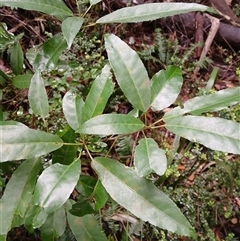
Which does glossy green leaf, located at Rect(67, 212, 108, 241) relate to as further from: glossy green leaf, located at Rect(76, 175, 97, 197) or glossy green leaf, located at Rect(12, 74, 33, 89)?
glossy green leaf, located at Rect(12, 74, 33, 89)

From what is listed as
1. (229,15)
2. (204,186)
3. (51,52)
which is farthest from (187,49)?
(51,52)

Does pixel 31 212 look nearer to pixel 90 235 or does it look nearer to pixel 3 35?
pixel 90 235

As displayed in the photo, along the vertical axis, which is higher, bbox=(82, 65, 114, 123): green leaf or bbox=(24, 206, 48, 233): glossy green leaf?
bbox=(82, 65, 114, 123): green leaf

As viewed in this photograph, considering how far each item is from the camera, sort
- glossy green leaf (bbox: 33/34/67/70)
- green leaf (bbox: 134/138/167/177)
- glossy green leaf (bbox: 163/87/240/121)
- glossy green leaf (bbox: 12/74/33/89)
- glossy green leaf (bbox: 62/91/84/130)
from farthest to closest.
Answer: glossy green leaf (bbox: 12/74/33/89) → glossy green leaf (bbox: 33/34/67/70) → glossy green leaf (bbox: 62/91/84/130) → glossy green leaf (bbox: 163/87/240/121) → green leaf (bbox: 134/138/167/177)

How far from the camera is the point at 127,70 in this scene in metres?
0.94

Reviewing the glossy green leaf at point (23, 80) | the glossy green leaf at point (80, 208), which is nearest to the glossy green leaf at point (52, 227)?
the glossy green leaf at point (80, 208)

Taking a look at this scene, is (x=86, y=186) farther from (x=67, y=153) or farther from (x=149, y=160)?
(x=149, y=160)

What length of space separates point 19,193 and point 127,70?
0.43 m

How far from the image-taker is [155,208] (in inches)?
33.9

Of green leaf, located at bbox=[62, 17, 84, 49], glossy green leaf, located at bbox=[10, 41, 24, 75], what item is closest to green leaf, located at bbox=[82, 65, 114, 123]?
green leaf, located at bbox=[62, 17, 84, 49]

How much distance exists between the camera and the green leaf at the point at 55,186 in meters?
0.83

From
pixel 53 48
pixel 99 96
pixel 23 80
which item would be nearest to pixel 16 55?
pixel 23 80

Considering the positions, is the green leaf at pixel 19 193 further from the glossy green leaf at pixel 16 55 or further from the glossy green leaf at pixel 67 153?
the glossy green leaf at pixel 16 55

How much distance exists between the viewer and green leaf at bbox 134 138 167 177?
814 mm
